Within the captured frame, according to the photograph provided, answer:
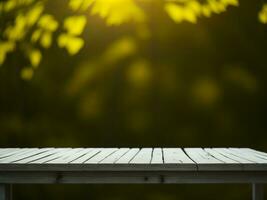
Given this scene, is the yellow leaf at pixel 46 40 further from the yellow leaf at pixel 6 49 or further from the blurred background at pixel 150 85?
the yellow leaf at pixel 6 49

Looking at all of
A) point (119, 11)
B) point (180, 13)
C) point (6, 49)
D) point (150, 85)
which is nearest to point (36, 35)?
point (6, 49)

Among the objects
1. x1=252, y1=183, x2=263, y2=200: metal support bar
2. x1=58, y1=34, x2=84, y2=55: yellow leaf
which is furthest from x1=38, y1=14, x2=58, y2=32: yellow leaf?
x1=252, y1=183, x2=263, y2=200: metal support bar

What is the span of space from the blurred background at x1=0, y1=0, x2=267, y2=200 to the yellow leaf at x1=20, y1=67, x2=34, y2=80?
4.6 inches

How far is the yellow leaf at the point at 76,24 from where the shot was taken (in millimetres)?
4484

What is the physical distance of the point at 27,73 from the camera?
4.55 metres

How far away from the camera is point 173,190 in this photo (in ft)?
14.2

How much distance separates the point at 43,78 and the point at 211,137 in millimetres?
1661

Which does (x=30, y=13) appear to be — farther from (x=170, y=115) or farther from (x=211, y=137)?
(x=211, y=137)

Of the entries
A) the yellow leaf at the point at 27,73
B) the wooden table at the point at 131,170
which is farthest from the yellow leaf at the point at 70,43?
the wooden table at the point at 131,170

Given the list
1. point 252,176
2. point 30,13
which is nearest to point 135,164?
point 252,176

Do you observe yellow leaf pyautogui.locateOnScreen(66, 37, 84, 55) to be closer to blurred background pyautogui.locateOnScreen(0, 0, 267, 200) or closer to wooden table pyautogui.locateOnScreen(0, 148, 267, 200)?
blurred background pyautogui.locateOnScreen(0, 0, 267, 200)

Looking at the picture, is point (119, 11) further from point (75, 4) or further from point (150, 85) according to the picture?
point (150, 85)

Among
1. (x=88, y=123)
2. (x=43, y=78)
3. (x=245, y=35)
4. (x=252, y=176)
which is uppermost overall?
A: (x=245, y=35)

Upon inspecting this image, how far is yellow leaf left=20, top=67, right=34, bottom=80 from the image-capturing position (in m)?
4.54
